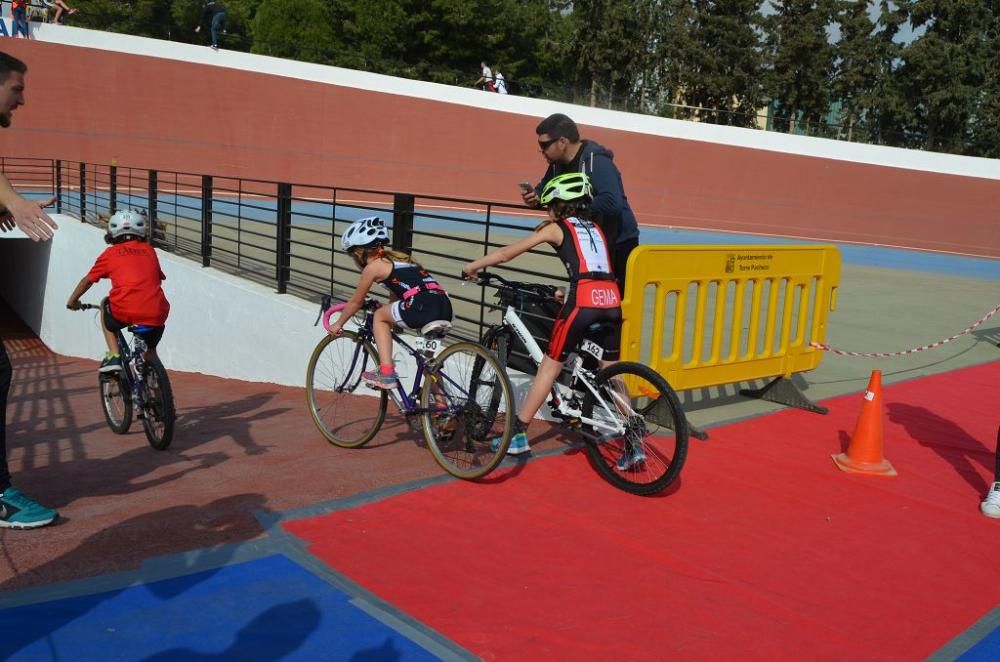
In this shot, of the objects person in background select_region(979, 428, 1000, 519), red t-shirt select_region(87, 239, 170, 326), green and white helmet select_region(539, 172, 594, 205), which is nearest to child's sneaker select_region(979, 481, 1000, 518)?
person in background select_region(979, 428, 1000, 519)

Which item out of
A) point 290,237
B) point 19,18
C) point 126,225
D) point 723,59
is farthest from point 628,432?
point 723,59

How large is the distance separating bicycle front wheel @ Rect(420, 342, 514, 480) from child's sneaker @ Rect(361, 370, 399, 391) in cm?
21

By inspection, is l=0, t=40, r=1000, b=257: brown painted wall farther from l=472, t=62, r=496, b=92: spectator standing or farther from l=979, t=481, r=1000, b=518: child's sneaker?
l=979, t=481, r=1000, b=518: child's sneaker

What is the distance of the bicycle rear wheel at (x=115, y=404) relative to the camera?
→ 711 cm

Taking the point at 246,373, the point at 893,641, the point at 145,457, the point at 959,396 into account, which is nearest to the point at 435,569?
the point at 893,641

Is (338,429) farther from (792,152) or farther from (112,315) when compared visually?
(792,152)

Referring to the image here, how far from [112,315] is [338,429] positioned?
6.30 feet

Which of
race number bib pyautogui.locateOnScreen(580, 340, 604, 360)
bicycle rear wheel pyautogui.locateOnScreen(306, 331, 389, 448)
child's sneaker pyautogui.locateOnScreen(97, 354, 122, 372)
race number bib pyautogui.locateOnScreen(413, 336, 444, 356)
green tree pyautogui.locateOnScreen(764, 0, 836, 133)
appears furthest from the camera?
green tree pyautogui.locateOnScreen(764, 0, 836, 133)

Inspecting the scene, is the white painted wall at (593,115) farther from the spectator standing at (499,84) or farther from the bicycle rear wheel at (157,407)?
the bicycle rear wheel at (157,407)

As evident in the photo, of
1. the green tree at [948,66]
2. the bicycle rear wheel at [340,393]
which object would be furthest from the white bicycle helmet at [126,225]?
the green tree at [948,66]

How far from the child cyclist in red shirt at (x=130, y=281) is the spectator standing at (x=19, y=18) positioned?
72.9 feet

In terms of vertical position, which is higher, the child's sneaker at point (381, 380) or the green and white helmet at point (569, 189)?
the green and white helmet at point (569, 189)

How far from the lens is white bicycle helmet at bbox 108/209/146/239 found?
21.6 feet

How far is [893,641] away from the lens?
3.45 metres
